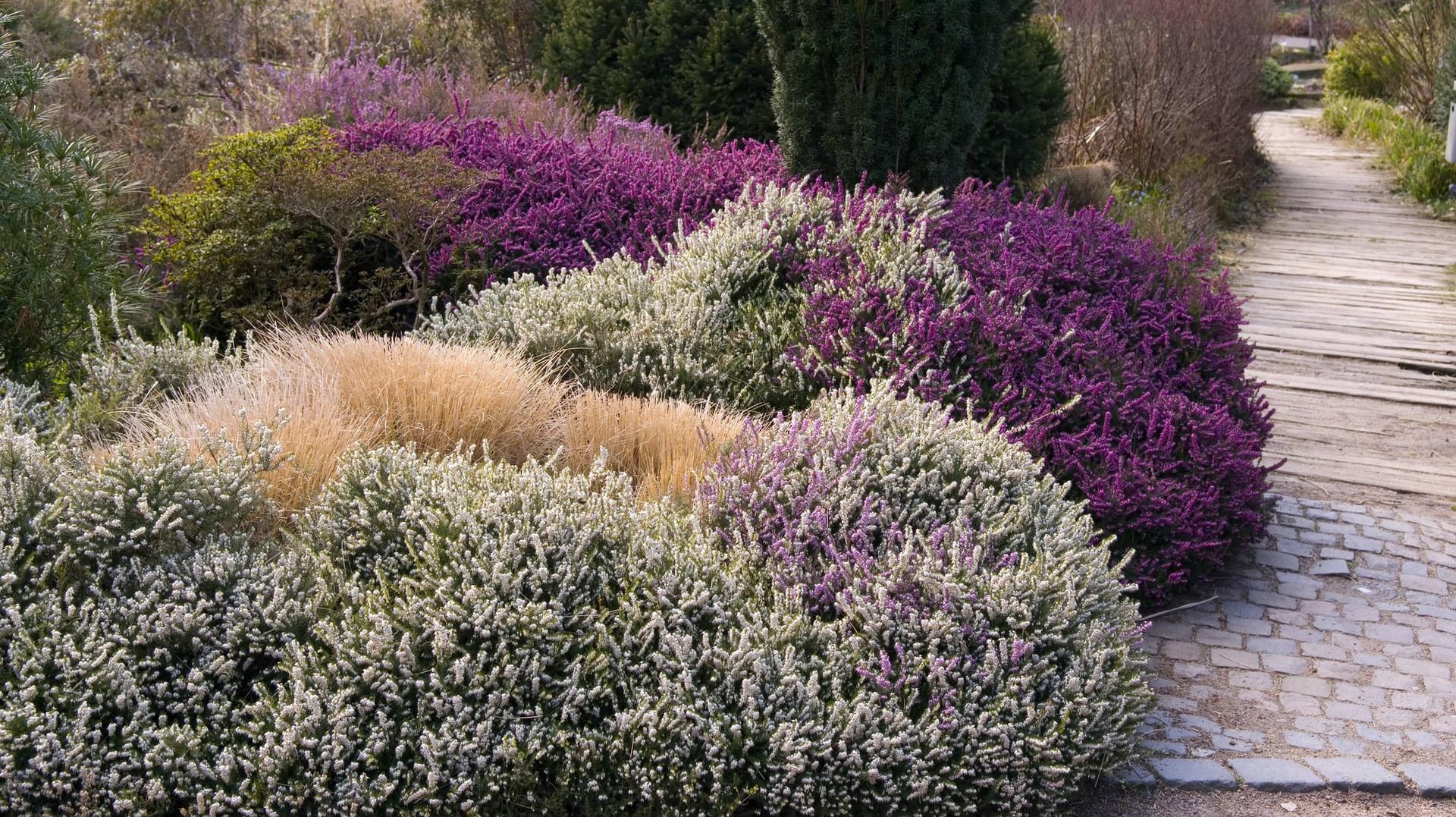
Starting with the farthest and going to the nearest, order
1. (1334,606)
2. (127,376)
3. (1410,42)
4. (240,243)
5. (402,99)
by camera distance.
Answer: (1410,42) < (402,99) < (240,243) < (1334,606) < (127,376)

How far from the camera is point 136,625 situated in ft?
9.52

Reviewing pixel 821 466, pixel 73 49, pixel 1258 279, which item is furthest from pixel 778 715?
pixel 73 49

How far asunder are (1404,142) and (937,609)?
15656mm

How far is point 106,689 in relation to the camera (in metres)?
2.81

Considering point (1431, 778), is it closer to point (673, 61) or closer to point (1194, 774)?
point (1194, 774)

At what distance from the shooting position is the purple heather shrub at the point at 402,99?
771 cm

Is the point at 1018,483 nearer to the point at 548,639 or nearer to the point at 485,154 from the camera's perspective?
the point at 548,639

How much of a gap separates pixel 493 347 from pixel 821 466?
66.0 inches

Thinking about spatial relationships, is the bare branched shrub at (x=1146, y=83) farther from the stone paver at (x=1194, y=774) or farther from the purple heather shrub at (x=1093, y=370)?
the stone paver at (x=1194, y=774)

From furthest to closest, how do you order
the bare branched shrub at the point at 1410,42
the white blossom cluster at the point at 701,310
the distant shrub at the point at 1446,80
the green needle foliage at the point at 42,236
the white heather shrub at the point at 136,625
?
the bare branched shrub at the point at 1410,42, the distant shrub at the point at 1446,80, the white blossom cluster at the point at 701,310, the green needle foliage at the point at 42,236, the white heather shrub at the point at 136,625

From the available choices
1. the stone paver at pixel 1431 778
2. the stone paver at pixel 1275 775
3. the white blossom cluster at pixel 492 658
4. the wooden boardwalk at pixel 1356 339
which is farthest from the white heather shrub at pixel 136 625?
the wooden boardwalk at pixel 1356 339

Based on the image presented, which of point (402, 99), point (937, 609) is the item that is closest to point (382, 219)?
point (402, 99)

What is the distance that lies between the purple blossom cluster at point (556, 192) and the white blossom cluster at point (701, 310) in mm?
374

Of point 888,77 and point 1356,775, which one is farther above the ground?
point 888,77
